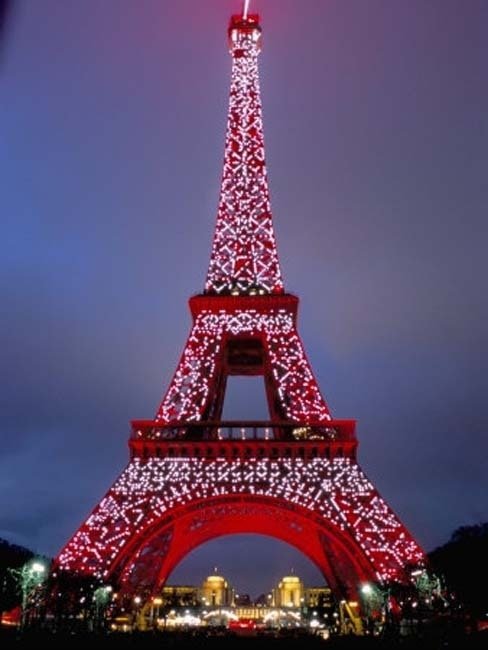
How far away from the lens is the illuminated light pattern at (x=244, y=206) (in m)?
42.1

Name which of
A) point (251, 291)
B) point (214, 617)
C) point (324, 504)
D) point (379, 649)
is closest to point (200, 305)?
point (251, 291)

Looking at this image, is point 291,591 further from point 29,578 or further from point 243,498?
point 29,578

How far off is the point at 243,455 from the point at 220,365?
606 cm

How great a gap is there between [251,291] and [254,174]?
310 inches

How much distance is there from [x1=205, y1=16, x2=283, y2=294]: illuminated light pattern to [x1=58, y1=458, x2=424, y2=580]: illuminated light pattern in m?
10.5

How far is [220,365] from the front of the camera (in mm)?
40188

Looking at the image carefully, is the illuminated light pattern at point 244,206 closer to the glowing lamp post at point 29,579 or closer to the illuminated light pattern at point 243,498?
the illuminated light pattern at point 243,498

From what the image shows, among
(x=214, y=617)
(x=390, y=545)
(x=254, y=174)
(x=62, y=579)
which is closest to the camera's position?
(x=62, y=579)

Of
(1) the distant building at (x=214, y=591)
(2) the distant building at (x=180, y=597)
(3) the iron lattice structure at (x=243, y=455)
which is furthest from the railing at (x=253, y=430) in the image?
(1) the distant building at (x=214, y=591)

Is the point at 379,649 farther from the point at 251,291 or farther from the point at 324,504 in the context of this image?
the point at 251,291

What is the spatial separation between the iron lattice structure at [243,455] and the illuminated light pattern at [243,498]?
0.05 m

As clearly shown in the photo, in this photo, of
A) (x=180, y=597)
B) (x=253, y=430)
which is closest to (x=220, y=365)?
(x=253, y=430)

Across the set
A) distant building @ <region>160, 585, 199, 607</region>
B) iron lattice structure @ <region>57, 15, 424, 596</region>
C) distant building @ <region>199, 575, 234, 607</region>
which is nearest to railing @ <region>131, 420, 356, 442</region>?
iron lattice structure @ <region>57, 15, 424, 596</region>

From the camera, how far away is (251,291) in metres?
41.2
